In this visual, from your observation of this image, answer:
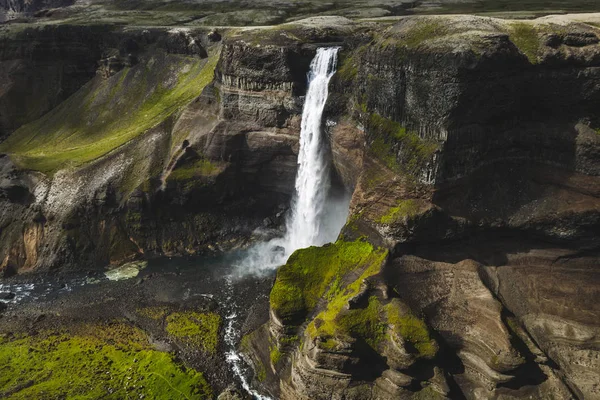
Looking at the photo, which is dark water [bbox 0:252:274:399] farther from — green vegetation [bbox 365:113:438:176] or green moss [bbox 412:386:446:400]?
green vegetation [bbox 365:113:438:176]

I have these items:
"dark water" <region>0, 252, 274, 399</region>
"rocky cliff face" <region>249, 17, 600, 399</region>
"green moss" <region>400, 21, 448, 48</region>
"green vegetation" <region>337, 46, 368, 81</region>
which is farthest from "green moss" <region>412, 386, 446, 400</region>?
"green vegetation" <region>337, 46, 368, 81</region>

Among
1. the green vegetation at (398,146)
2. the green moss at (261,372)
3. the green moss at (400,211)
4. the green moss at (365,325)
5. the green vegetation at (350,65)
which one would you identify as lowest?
the green moss at (261,372)

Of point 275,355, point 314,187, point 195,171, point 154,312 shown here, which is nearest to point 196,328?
point 154,312

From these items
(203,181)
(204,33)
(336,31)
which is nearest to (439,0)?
(204,33)

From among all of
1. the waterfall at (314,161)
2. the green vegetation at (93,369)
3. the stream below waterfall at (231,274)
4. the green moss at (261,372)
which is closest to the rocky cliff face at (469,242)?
the green moss at (261,372)

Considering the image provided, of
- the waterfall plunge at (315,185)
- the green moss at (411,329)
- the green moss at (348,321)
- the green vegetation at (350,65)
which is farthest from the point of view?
the waterfall plunge at (315,185)

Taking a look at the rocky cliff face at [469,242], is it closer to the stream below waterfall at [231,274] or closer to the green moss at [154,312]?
the green moss at [154,312]

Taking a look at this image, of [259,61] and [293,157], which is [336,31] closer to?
[259,61]
